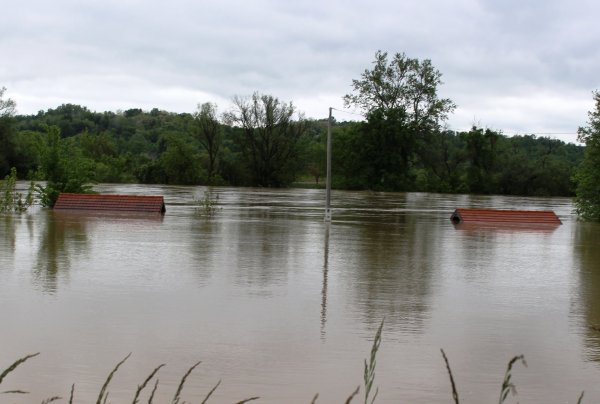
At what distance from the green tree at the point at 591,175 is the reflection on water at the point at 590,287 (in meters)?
8.53

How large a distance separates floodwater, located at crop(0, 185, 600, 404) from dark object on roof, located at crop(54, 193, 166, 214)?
402 inches

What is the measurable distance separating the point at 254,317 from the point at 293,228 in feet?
52.0

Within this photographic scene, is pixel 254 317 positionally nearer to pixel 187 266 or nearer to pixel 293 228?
pixel 187 266

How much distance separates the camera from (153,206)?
3055cm

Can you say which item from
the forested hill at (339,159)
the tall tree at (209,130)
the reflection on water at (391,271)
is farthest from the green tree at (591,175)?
the tall tree at (209,130)

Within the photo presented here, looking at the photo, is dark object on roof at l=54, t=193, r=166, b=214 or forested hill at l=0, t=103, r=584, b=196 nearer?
dark object on roof at l=54, t=193, r=166, b=214

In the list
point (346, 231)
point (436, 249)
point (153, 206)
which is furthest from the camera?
point (153, 206)

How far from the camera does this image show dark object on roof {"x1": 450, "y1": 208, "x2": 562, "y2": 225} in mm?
29688

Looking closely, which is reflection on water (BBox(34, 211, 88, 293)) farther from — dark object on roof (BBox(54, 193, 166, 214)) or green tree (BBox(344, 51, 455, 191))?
green tree (BBox(344, 51, 455, 191))

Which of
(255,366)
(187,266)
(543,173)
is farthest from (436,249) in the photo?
(543,173)

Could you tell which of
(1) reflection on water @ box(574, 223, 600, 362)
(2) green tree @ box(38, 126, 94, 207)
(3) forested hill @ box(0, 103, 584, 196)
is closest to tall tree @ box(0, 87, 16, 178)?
(3) forested hill @ box(0, 103, 584, 196)

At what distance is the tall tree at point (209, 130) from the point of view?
3868 inches

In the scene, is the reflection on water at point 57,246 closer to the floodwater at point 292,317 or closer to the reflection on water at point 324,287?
the floodwater at point 292,317

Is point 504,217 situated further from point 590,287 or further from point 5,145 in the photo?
point 5,145
